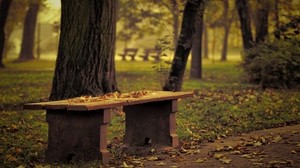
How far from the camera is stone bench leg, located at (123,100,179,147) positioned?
952cm

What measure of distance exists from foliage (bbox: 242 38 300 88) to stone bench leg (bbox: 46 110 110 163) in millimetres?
12327

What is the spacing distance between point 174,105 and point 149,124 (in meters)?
0.54

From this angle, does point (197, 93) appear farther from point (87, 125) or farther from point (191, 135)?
point (87, 125)

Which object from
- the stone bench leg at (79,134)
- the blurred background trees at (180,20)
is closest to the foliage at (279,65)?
the blurred background trees at (180,20)

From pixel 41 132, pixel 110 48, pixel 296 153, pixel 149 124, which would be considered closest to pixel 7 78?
pixel 110 48

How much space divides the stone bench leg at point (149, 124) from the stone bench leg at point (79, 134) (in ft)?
4.90

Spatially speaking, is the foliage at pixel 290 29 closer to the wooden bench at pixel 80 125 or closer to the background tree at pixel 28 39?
the wooden bench at pixel 80 125

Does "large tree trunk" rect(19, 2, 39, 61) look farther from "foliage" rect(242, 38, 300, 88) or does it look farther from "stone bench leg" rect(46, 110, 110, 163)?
"stone bench leg" rect(46, 110, 110, 163)

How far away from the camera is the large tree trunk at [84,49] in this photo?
1321 cm

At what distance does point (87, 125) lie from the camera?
8.06 meters

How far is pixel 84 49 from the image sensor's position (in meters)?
13.3

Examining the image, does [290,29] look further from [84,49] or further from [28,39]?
[28,39]

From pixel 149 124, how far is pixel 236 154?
1793mm

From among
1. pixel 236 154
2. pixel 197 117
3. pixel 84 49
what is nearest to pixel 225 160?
pixel 236 154
